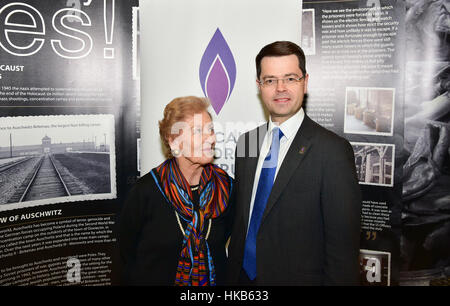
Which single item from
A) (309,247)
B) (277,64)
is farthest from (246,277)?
(277,64)

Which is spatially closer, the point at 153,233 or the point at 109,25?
the point at 153,233

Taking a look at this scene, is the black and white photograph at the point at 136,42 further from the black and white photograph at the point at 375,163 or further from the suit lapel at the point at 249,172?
the black and white photograph at the point at 375,163

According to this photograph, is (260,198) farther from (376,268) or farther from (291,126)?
(376,268)

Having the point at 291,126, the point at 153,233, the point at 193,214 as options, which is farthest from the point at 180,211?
the point at 291,126

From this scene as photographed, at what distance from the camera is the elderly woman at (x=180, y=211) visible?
1.95 meters

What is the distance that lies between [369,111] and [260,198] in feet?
5.27

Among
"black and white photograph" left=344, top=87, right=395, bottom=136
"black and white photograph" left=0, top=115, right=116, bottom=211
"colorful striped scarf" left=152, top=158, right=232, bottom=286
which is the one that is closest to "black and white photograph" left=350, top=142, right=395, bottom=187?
"black and white photograph" left=344, top=87, right=395, bottom=136

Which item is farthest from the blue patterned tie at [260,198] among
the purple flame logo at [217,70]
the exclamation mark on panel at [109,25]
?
the exclamation mark on panel at [109,25]

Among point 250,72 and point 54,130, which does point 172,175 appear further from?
point 54,130

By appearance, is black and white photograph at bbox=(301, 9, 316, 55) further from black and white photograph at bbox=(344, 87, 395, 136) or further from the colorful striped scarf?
the colorful striped scarf

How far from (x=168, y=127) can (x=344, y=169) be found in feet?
3.36

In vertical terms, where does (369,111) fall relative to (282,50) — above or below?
below

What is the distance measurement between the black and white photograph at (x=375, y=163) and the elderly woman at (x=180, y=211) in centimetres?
153

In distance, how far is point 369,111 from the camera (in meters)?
2.91
